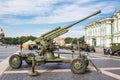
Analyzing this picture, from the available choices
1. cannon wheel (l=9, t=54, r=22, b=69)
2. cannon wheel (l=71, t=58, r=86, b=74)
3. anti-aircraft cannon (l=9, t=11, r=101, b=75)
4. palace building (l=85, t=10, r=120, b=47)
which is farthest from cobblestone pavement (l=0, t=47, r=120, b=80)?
palace building (l=85, t=10, r=120, b=47)

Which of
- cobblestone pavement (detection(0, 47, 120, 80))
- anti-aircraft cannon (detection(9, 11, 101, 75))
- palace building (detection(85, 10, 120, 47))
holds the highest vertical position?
palace building (detection(85, 10, 120, 47))

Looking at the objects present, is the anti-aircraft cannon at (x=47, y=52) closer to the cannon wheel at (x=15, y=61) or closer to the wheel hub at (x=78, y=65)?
the cannon wheel at (x=15, y=61)

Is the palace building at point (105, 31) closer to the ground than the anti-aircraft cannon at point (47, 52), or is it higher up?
higher up

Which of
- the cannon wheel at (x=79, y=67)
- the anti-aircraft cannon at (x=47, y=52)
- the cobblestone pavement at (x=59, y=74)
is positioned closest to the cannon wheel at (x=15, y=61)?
the anti-aircraft cannon at (x=47, y=52)

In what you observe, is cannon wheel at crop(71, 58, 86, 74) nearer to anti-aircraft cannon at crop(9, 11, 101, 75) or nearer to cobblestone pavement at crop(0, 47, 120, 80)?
cobblestone pavement at crop(0, 47, 120, 80)

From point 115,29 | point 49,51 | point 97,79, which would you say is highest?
point 115,29

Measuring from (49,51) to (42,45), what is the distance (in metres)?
0.57

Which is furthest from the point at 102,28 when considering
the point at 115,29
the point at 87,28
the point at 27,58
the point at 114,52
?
the point at 27,58

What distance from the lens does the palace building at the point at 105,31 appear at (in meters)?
89.6

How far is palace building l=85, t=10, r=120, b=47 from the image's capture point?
89562mm

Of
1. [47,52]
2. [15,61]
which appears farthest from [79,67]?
[15,61]

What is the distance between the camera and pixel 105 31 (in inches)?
3900

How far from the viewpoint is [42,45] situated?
1658cm

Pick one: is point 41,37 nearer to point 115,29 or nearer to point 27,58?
point 27,58
